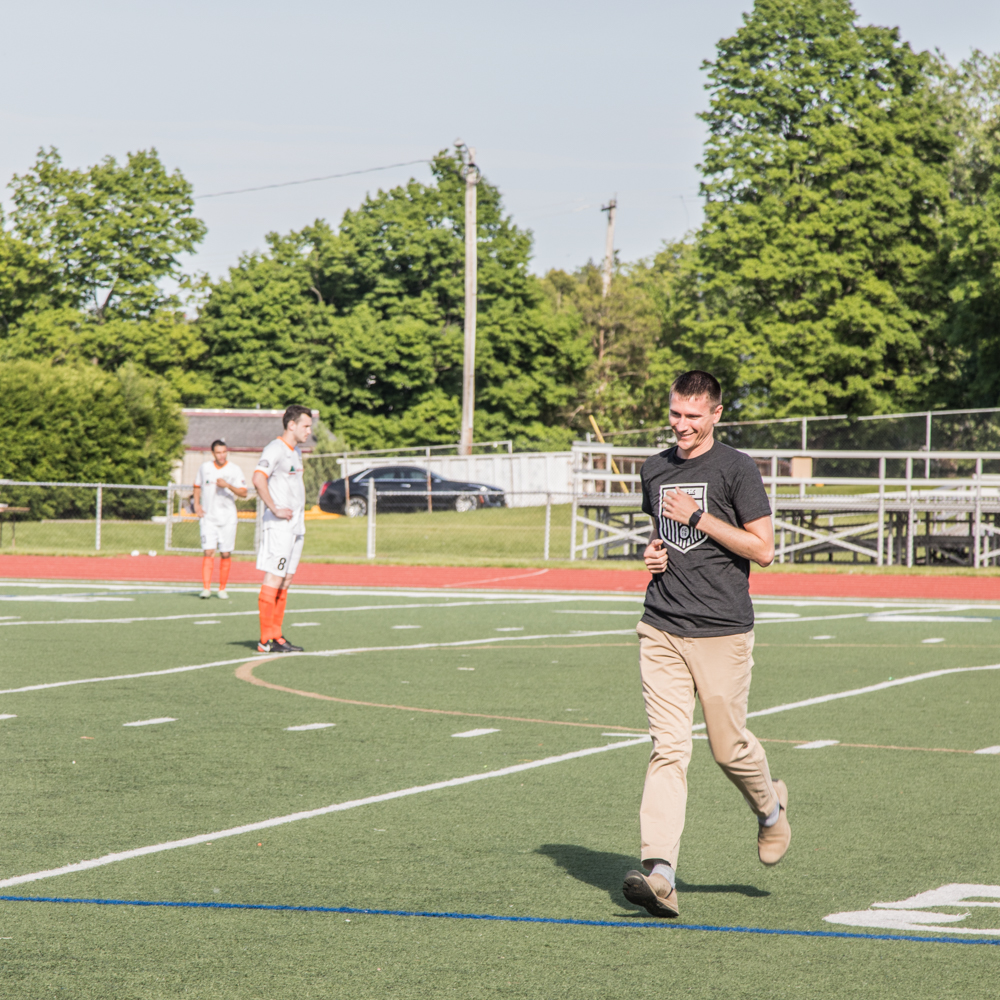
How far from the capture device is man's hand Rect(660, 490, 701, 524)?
5.48 metres

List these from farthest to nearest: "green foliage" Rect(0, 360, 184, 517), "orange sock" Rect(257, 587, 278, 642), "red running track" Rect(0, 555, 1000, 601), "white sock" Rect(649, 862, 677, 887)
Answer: "green foliage" Rect(0, 360, 184, 517)
"red running track" Rect(0, 555, 1000, 601)
"orange sock" Rect(257, 587, 278, 642)
"white sock" Rect(649, 862, 677, 887)

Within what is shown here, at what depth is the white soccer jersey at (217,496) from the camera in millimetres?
19297

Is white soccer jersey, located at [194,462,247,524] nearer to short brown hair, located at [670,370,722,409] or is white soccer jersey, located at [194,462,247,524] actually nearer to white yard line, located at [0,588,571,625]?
white yard line, located at [0,588,571,625]

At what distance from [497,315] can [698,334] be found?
1370 cm

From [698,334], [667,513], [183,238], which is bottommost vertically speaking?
[667,513]

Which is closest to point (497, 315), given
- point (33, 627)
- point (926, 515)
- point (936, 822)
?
point (926, 515)

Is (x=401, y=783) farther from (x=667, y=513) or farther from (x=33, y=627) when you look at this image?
(x=33, y=627)

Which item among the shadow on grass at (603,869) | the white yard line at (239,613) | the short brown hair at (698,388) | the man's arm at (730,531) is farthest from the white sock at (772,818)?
the white yard line at (239,613)

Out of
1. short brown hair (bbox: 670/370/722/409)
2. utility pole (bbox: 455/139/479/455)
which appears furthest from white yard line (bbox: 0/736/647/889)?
utility pole (bbox: 455/139/479/455)

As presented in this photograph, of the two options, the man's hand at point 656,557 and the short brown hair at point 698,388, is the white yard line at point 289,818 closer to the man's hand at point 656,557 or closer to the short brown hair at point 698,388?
the man's hand at point 656,557

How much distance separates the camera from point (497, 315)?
62.9 metres

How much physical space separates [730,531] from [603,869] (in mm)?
1599

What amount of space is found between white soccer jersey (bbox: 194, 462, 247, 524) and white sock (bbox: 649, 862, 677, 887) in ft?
47.5

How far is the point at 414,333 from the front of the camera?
62156mm
